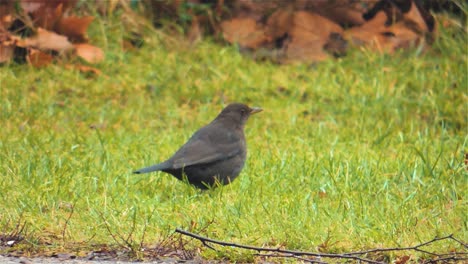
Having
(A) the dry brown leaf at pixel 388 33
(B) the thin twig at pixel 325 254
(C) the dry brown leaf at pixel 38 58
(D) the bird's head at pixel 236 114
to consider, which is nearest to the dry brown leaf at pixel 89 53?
(C) the dry brown leaf at pixel 38 58

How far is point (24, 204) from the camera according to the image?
196 inches

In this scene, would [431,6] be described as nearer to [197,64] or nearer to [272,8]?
[272,8]

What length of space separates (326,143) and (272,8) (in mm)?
2821

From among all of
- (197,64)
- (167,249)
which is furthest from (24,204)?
(197,64)

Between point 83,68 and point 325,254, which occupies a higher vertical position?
point 83,68

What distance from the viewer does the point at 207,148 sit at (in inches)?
227

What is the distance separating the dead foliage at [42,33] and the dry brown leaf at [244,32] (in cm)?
128

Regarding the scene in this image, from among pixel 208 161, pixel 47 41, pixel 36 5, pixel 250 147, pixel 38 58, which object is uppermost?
pixel 36 5

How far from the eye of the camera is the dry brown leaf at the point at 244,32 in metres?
9.18

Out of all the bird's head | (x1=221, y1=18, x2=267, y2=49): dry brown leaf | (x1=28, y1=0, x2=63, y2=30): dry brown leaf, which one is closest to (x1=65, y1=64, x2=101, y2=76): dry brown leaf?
(x1=28, y1=0, x2=63, y2=30): dry brown leaf

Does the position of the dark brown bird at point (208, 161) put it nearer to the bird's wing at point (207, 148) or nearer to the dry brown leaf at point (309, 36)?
the bird's wing at point (207, 148)

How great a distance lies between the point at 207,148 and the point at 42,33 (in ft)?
10.6

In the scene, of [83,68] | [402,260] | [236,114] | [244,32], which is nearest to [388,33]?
[244,32]

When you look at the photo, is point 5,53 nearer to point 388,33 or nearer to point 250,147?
point 250,147
